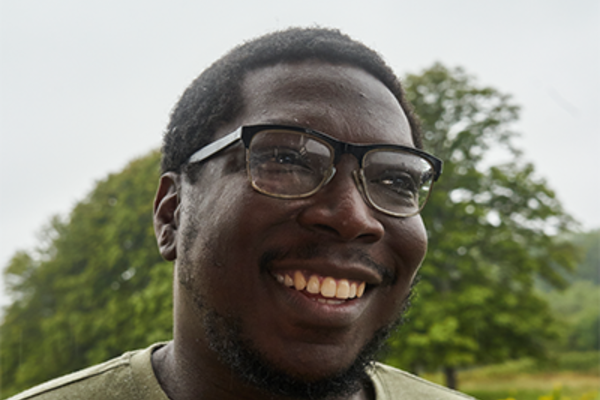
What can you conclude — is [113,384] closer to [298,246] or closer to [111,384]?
[111,384]

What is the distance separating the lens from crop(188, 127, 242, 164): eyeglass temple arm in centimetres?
161

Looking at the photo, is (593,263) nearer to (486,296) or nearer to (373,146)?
(486,296)

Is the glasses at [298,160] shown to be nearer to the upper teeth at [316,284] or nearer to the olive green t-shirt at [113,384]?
the upper teeth at [316,284]

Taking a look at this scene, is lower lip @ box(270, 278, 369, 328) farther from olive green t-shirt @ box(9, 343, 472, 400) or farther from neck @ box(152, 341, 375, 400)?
olive green t-shirt @ box(9, 343, 472, 400)

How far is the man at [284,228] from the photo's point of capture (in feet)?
4.87

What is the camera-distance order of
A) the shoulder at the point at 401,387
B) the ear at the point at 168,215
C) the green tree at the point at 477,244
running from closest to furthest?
the ear at the point at 168,215
the shoulder at the point at 401,387
the green tree at the point at 477,244

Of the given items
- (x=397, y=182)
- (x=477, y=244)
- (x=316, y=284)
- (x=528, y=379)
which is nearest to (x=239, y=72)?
(x=397, y=182)

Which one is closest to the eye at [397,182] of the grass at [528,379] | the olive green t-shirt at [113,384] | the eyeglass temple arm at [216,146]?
the eyeglass temple arm at [216,146]

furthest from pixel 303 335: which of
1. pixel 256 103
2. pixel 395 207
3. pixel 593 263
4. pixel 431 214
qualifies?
pixel 593 263

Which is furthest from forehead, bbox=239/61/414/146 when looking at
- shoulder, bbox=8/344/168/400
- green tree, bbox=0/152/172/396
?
green tree, bbox=0/152/172/396

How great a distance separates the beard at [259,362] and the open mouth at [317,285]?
0.06m

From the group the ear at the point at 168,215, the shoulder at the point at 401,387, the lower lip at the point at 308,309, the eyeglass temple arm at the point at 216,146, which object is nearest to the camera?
the lower lip at the point at 308,309

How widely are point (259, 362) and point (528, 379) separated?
76.0ft

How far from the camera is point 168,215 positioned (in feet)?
6.30
